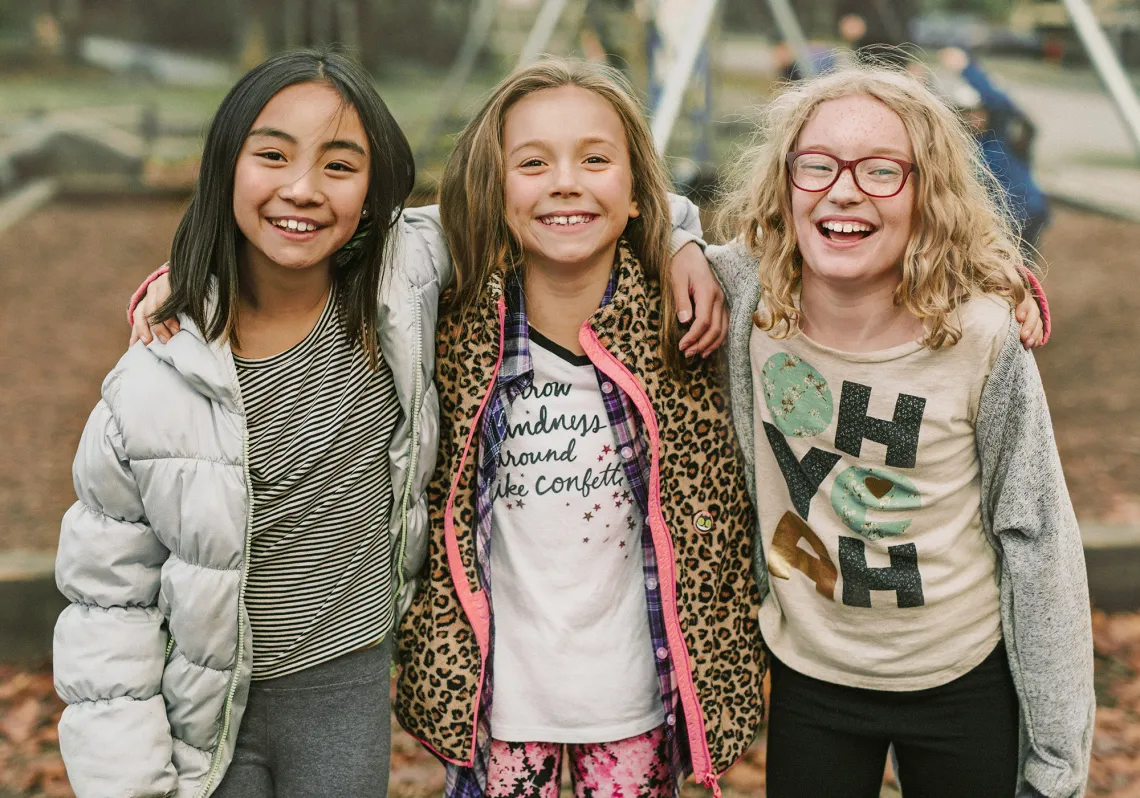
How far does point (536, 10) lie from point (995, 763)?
12.4 m

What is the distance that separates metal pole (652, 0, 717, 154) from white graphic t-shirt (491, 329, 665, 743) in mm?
1737

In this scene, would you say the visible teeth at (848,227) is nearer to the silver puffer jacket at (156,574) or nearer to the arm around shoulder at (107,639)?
the silver puffer jacket at (156,574)

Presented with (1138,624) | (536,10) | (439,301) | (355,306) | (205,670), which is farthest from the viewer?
(536,10)

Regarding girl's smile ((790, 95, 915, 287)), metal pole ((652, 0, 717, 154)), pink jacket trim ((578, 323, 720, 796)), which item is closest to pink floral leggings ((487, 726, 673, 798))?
pink jacket trim ((578, 323, 720, 796))

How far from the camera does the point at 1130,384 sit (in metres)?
6.60

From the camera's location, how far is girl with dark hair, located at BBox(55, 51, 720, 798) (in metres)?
1.81

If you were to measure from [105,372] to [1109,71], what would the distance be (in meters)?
5.69

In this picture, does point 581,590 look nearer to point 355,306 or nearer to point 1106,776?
point 355,306

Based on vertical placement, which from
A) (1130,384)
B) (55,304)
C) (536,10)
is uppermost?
(536,10)

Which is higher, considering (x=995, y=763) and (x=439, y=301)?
(x=439, y=301)

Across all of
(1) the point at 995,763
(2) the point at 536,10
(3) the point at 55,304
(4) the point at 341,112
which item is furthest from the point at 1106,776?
(2) the point at 536,10

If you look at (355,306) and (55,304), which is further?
(55,304)

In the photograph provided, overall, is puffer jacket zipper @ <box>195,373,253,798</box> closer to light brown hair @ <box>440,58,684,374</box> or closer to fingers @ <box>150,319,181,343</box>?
fingers @ <box>150,319,181,343</box>

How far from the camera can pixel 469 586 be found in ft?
6.72
